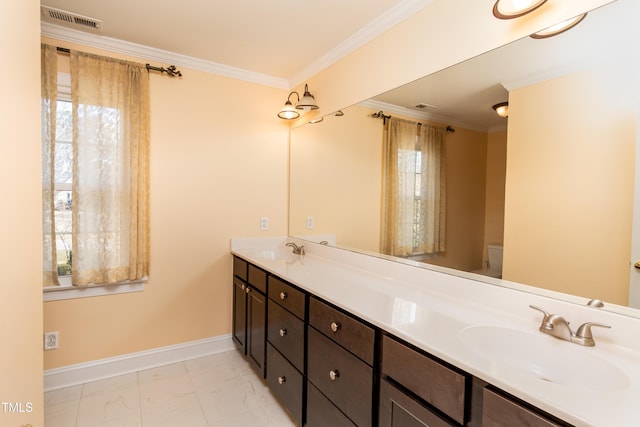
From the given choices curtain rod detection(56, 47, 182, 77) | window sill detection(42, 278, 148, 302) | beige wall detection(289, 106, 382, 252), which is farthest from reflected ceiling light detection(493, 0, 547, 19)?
window sill detection(42, 278, 148, 302)

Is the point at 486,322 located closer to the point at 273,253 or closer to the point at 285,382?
the point at 285,382

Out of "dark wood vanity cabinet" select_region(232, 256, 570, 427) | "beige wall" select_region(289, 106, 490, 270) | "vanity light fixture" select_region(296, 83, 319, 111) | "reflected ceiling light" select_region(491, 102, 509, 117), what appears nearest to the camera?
"dark wood vanity cabinet" select_region(232, 256, 570, 427)

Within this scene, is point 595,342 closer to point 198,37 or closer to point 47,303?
point 198,37

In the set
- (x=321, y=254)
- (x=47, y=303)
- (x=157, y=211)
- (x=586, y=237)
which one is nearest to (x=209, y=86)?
(x=157, y=211)

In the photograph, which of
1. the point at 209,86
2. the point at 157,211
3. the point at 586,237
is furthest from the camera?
the point at 209,86

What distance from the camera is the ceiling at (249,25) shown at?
6.09ft

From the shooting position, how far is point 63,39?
2.15 meters

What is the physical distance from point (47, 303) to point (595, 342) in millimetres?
3037

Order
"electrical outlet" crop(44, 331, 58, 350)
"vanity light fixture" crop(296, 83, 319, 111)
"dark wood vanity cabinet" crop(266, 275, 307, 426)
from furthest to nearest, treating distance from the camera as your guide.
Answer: "vanity light fixture" crop(296, 83, 319, 111) → "electrical outlet" crop(44, 331, 58, 350) → "dark wood vanity cabinet" crop(266, 275, 307, 426)

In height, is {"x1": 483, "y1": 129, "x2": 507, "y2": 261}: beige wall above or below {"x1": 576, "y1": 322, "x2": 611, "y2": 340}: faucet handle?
above

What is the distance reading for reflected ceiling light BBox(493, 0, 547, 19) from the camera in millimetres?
1236

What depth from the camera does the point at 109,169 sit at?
2291 mm

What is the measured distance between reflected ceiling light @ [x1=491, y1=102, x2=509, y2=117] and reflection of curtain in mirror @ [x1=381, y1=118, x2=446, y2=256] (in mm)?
373

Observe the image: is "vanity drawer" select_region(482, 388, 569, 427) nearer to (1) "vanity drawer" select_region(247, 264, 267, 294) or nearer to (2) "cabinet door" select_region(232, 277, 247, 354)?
(1) "vanity drawer" select_region(247, 264, 267, 294)
